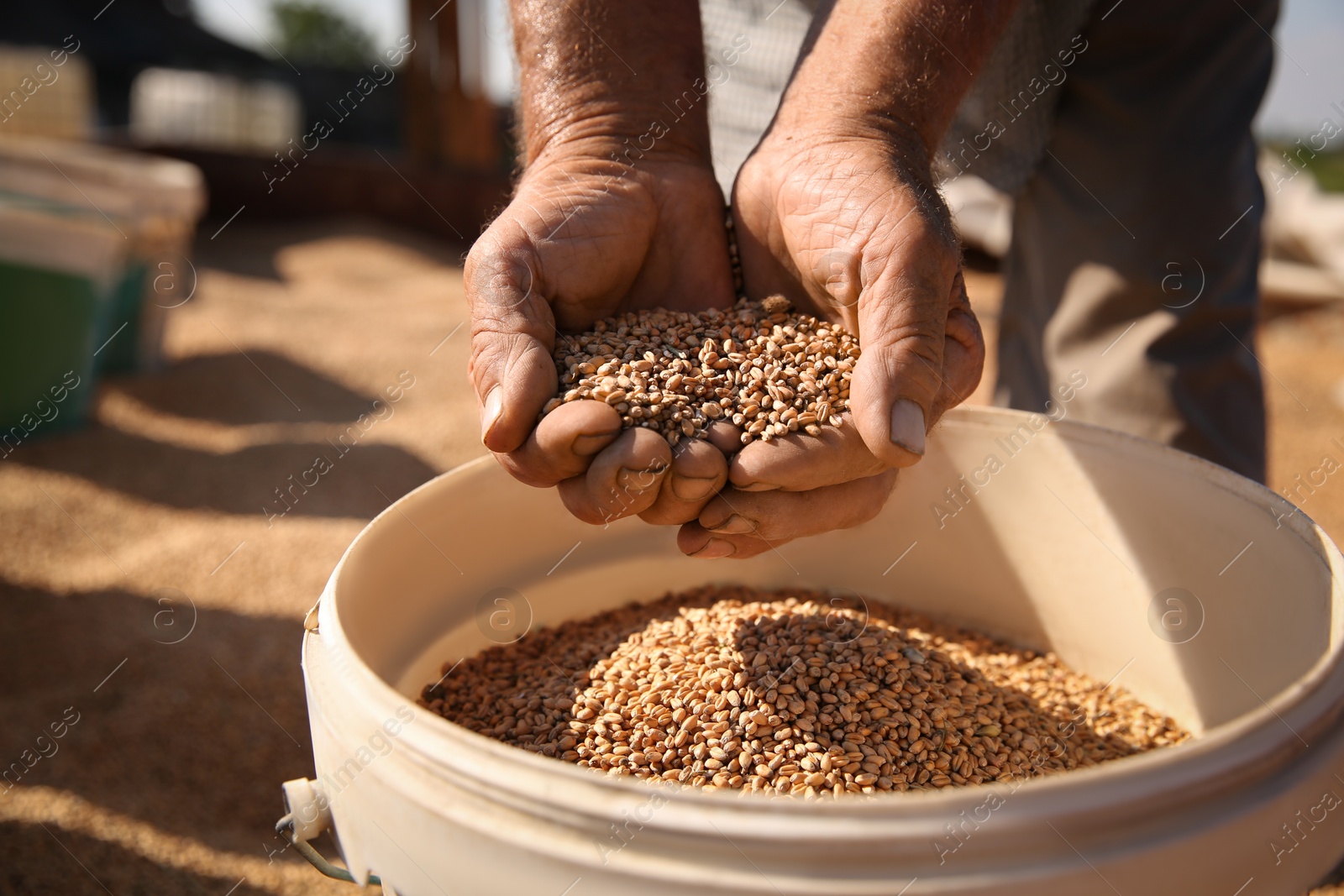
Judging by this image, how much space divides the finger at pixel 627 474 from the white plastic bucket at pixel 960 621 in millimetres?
306

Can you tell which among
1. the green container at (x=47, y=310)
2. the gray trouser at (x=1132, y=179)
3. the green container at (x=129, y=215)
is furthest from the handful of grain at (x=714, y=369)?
the green container at (x=129, y=215)

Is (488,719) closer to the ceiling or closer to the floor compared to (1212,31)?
closer to the floor

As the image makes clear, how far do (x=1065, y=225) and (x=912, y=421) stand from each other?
1.37 meters

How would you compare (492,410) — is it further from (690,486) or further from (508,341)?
(690,486)

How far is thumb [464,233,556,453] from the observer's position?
1243mm

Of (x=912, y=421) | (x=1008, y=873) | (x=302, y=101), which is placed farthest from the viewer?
(x=302, y=101)

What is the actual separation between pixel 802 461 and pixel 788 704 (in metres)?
0.33

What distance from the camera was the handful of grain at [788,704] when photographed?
1228 mm

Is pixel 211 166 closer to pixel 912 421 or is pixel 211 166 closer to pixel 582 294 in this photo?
pixel 582 294

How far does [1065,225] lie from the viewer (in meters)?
2.30

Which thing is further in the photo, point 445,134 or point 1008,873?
point 445,134

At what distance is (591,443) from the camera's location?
1.22m

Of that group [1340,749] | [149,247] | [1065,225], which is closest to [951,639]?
[1340,749]

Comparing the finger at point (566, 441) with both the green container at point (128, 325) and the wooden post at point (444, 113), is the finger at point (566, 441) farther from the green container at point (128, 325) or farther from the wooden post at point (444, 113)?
the wooden post at point (444, 113)
